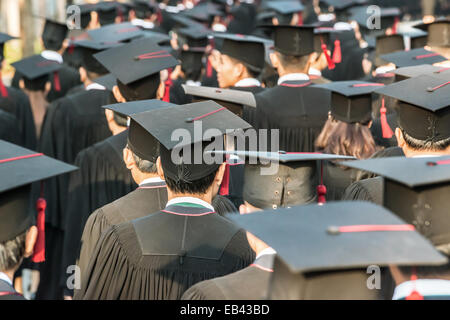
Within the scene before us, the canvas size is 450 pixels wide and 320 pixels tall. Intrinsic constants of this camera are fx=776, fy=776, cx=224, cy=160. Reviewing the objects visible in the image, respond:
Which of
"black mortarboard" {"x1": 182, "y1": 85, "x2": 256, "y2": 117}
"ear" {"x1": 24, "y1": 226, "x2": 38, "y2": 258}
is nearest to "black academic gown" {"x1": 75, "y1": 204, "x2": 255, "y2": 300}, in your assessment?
"ear" {"x1": 24, "y1": 226, "x2": 38, "y2": 258}

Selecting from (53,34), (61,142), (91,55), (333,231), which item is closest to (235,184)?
(333,231)

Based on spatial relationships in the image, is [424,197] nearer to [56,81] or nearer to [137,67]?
[137,67]

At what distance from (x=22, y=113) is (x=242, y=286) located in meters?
4.24

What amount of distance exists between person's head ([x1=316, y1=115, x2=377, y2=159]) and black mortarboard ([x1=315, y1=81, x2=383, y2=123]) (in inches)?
3.6

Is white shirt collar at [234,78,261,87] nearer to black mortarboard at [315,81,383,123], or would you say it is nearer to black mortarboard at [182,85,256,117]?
black mortarboard at [315,81,383,123]

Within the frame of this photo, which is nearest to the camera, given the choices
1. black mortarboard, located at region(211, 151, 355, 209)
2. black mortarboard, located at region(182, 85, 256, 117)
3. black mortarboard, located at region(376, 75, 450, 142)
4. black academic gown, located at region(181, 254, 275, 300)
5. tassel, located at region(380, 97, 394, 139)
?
black academic gown, located at region(181, 254, 275, 300)

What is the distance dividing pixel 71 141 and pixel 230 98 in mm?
1602

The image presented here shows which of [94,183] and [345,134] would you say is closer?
[345,134]

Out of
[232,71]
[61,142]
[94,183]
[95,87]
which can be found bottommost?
[61,142]

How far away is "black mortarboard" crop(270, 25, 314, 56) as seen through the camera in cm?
581

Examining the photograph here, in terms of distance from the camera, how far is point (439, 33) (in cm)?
658

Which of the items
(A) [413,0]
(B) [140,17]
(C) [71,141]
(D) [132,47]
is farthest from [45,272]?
(A) [413,0]

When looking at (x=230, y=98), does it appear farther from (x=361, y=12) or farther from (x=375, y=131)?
(x=361, y=12)

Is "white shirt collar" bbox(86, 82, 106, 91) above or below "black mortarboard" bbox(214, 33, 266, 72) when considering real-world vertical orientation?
below
